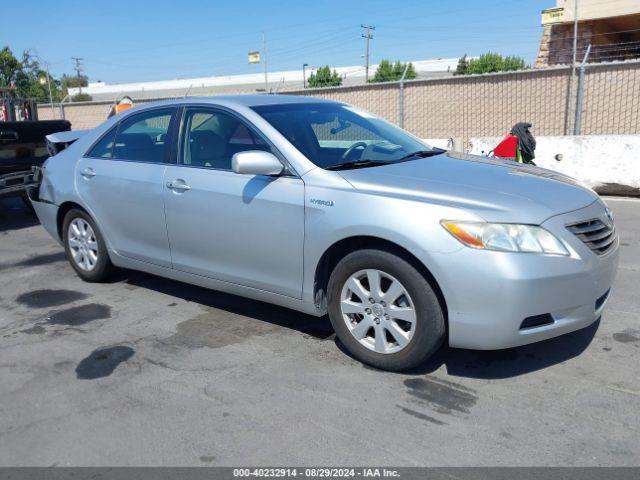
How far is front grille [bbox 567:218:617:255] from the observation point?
3412 millimetres

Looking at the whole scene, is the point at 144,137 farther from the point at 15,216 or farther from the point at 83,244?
the point at 15,216

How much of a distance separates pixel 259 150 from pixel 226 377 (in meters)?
1.55

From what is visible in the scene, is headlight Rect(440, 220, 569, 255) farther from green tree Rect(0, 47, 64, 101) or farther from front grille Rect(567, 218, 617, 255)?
green tree Rect(0, 47, 64, 101)

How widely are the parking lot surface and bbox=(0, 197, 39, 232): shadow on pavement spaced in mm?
4690

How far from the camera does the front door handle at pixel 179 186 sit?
177 inches

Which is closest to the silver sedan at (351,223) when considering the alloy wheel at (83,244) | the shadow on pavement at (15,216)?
the alloy wheel at (83,244)

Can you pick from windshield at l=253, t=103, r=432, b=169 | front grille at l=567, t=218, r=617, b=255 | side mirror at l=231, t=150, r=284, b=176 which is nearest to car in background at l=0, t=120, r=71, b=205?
windshield at l=253, t=103, r=432, b=169

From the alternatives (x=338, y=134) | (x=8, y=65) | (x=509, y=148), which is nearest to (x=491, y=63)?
(x=8, y=65)

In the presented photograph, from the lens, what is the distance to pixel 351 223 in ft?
Answer: 11.8

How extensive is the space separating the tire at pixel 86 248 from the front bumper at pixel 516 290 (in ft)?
11.1

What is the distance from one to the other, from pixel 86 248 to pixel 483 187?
378 centimetres

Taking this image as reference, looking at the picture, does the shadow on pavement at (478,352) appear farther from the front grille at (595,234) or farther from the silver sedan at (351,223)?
the front grille at (595,234)

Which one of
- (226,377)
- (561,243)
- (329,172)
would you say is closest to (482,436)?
(561,243)

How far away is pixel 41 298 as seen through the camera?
5.41m
